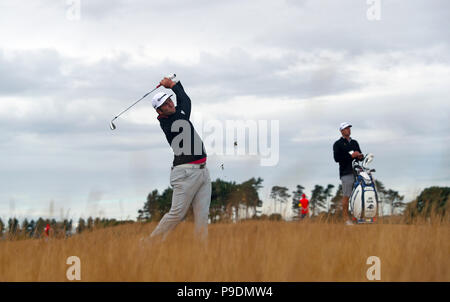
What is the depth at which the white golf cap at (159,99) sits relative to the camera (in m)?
7.31

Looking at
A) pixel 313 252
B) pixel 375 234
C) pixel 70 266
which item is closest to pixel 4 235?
pixel 70 266

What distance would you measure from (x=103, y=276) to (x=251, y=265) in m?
1.50

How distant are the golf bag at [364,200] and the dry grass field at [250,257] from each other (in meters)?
3.29

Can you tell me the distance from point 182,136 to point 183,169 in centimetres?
44

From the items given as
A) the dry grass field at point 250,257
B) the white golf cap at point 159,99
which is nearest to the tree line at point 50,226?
the dry grass field at point 250,257

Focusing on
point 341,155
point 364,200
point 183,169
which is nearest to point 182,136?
point 183,169

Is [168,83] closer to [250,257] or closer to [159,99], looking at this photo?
[159,99]

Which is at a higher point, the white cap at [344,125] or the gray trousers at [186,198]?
the white cap at [344,125]

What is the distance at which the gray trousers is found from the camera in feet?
23.6

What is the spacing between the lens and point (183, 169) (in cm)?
722

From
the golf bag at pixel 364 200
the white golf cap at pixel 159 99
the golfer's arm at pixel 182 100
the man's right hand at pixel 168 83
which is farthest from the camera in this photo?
the golf bag at pixel 364 200

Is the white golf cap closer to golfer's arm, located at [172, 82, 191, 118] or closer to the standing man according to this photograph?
golfer's arm, located at [172, 82, 191, 118]

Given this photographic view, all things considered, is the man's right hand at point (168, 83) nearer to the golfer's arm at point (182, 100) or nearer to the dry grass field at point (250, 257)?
the golfer's arm at point (182, 100)

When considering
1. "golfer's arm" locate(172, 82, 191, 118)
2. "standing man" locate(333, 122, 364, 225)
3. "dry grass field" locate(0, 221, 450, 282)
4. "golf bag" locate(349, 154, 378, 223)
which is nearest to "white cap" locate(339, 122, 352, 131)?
"standing man" locate(333, 122, 364, 225)
